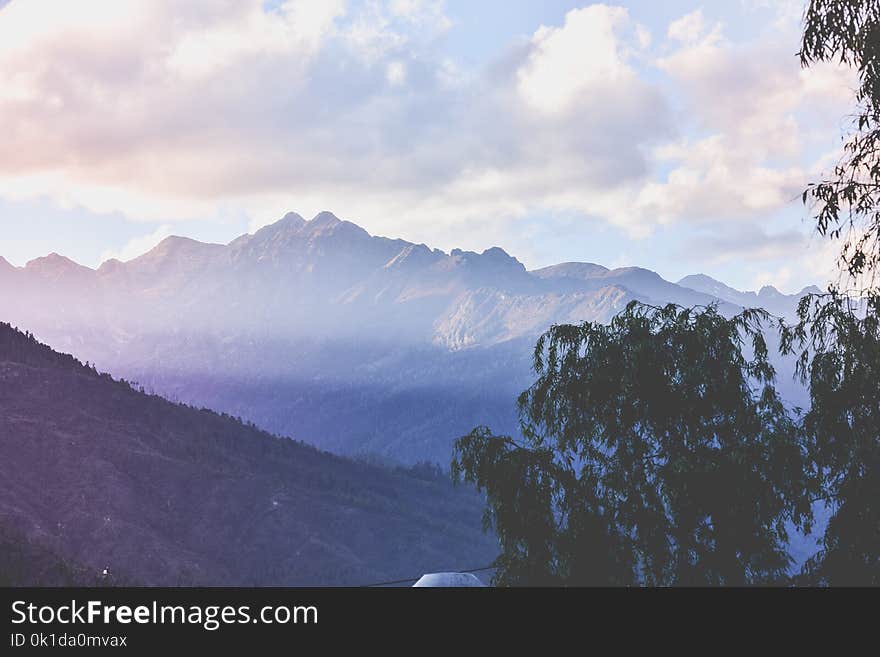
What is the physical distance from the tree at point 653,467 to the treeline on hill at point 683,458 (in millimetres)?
43

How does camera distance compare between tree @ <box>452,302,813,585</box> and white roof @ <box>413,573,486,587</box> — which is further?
white roof @ <box>413,573,486,587</box>

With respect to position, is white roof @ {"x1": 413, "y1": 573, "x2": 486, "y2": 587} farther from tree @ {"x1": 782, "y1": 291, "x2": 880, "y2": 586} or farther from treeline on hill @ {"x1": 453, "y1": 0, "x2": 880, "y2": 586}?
tree @ {"x1": 782, "y1": 291, "x2": 880, "y2": 586}

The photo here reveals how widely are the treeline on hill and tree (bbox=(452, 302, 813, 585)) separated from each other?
0.04m

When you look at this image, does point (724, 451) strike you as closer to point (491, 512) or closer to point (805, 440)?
point (805, 440)

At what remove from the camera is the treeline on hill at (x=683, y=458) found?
22.5 m

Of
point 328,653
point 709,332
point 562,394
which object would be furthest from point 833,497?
point 328,653

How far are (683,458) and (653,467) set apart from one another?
1881 mm

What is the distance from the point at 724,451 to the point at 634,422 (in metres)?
2.88

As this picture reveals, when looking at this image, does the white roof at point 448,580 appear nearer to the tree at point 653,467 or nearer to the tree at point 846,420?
the tree at point 653,467

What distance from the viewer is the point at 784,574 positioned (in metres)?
26.7

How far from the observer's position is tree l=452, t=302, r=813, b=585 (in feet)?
82.6

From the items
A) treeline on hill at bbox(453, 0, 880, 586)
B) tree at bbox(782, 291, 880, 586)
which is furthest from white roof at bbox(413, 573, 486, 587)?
tree at bbox(782, 291, 880, 586)

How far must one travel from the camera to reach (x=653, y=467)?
26.9 meters

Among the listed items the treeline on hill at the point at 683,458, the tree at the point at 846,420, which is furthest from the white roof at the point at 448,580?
the tree at the point at 846,420
